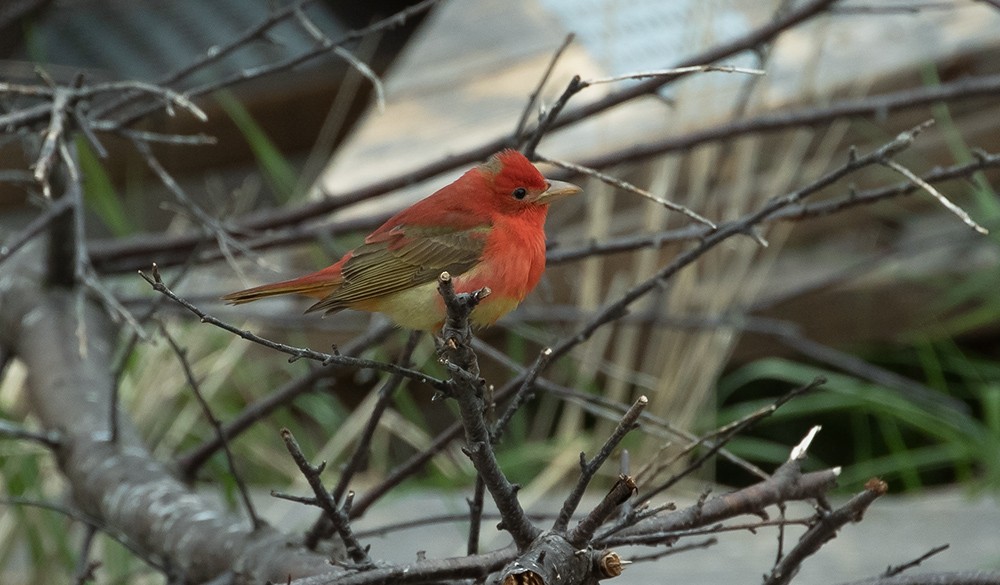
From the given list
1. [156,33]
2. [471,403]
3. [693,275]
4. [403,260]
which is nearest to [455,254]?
[403,260]

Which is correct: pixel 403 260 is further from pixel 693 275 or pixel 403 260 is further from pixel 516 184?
pixel 693 275

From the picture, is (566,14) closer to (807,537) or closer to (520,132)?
(520,132)

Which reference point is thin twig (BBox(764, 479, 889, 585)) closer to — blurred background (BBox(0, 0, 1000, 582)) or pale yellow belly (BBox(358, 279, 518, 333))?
pale yellow belly (BBox(358, 279, 518, 333))

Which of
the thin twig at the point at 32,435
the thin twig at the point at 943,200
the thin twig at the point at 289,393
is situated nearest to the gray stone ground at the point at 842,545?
the thin twig at the point at 289,393

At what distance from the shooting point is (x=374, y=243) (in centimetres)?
206

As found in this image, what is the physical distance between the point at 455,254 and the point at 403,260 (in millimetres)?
89

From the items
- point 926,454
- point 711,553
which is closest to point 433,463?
point 711,553

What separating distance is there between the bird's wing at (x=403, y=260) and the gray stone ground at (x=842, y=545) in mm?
1593

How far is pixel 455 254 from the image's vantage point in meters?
2.01

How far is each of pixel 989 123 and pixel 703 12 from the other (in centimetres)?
103

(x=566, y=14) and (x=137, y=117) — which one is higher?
(x=566, y=14)

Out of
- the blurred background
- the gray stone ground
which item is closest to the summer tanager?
the blurred background

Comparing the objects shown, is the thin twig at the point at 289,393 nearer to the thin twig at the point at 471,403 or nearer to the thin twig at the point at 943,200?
the thin twig at the point at 471,403

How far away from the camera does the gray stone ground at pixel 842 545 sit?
11.1 ft
